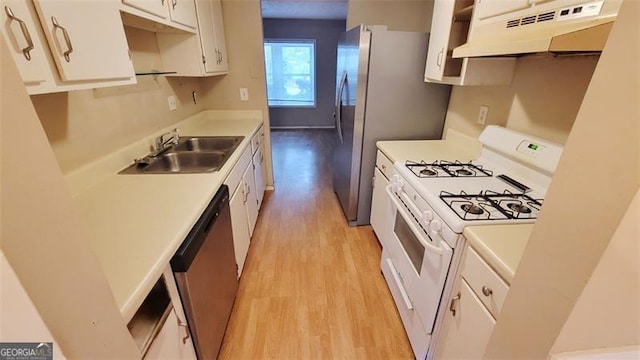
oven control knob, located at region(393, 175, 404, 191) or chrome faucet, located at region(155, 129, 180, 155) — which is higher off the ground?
chrome faucet, located at region(155, 129, 180, 155)

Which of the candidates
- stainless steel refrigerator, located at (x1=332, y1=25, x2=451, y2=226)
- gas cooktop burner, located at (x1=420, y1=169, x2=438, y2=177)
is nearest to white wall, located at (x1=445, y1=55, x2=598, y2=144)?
stainless steel refrigerator, located at (x1=332, y1=25, x2=451, y2=226)

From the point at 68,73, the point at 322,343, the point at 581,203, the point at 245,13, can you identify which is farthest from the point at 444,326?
the point at 245,13

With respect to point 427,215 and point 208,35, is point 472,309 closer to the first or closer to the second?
point 427,215

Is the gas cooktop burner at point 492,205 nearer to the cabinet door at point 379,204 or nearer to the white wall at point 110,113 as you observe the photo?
the cabinet door at point 379,204

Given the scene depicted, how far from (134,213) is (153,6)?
105 cm

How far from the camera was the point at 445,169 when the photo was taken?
1.54 m

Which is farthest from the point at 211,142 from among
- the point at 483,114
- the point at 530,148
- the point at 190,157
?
the point at 530,148

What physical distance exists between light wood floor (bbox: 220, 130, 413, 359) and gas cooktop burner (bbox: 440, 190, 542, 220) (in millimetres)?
915

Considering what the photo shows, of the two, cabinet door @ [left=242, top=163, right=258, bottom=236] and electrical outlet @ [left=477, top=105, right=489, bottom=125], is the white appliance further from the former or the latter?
cabinet door @ [left=242, top=163, right=258, bottom=236]

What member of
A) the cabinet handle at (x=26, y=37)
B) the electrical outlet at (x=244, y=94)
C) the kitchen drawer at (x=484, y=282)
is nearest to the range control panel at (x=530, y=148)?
the kitchen drawer at (x=484, y=282)

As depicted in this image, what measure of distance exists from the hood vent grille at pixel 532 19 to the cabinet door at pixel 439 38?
53cm

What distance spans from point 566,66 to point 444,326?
4.28 feet

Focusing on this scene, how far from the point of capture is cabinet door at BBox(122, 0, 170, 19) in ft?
3.86

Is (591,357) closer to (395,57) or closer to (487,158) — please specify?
(487,158)
